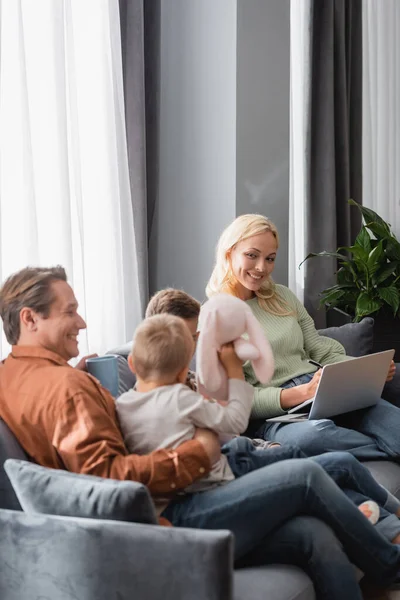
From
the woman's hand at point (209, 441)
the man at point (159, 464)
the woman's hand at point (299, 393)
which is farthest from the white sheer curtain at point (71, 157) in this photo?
the woman's hand at point (209, 441)

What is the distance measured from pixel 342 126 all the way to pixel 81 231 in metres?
1.97

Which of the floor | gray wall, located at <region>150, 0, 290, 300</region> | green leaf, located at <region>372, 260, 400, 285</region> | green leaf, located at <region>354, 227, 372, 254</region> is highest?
gray wall, located at <region>150, 0, 290, 300</region>

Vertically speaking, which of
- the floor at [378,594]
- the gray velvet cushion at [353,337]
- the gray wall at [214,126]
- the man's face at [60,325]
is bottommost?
the floor at [378,594]

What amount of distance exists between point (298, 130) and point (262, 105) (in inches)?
26.8

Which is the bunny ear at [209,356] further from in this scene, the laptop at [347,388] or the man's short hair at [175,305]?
the laptop at [347,388]

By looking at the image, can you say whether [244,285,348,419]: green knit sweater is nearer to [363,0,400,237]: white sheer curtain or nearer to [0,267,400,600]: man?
[0,267,400,600]: man

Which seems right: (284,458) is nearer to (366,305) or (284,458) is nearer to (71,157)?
(71,157)

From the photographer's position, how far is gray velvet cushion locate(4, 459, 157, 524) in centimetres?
154

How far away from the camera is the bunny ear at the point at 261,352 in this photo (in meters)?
1.92

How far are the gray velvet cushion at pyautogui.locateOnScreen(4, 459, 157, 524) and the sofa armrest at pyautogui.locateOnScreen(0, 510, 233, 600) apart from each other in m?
0.03

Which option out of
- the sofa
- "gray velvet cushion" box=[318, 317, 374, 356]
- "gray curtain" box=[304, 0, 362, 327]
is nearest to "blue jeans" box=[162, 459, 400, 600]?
the sofa

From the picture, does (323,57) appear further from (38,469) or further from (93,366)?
(38,469)

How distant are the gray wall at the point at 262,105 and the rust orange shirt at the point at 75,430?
216cm

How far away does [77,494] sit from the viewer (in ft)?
5.19
